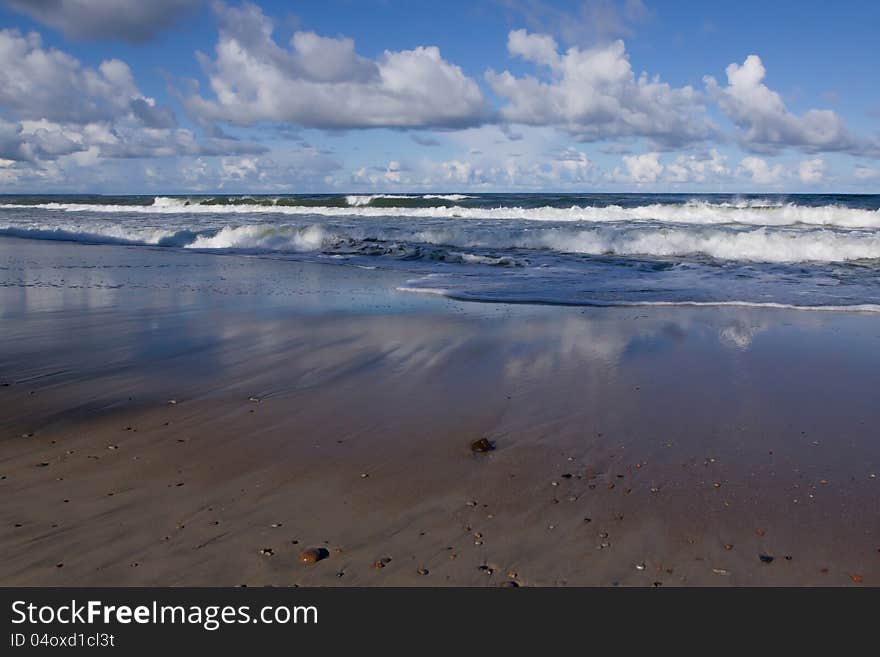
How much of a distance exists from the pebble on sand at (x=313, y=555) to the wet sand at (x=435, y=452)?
0.05 meters

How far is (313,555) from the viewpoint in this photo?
2797mm

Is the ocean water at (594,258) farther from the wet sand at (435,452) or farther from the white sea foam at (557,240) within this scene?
the wet sand at (435,452)

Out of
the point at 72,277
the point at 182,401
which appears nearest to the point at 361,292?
the point at 72,277

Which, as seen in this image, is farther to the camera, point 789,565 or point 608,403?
point 608,403

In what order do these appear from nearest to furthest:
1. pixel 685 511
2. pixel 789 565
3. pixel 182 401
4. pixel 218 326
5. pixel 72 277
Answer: pixel 789 565
pixel 685 511
pixel 182 401
pixel 218 326
pixel 72 277

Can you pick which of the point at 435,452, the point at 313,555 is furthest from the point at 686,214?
the point at 313,555

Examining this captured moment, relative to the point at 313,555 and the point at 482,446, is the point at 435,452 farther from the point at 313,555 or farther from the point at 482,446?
the point at 313,555

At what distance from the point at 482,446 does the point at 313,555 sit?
147 cm

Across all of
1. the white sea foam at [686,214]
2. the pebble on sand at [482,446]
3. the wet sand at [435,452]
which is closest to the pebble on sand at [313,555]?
the wet sand at [435,452]

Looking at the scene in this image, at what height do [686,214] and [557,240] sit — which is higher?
[686,214]
